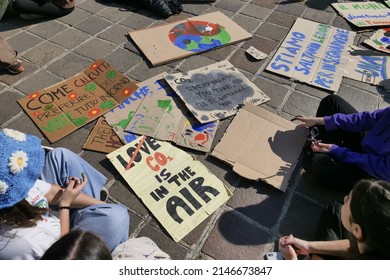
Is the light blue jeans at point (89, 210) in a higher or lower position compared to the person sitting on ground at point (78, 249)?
lower

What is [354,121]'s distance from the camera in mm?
1970

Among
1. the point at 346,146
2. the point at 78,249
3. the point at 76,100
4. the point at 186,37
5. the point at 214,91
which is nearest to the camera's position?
the point at 78,249

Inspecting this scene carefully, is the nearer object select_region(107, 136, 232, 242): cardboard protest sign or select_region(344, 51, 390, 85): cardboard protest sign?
select_region(107, 136, 232, 242): cardboard protest sign

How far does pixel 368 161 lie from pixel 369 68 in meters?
1.39

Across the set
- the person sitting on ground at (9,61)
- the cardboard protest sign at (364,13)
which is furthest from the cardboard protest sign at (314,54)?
the person sitting on ground at (9,61)

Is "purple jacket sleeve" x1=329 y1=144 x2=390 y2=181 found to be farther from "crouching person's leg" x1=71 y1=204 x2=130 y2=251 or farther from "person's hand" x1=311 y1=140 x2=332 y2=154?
"crouching person's leg" x1=71 y1=204 x2=130 y2=251

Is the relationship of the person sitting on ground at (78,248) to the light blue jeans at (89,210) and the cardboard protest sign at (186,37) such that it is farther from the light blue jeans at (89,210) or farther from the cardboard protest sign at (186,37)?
the cardboard protest sign at (186,37)

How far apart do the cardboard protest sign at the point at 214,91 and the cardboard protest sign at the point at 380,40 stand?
→ 1.34 m

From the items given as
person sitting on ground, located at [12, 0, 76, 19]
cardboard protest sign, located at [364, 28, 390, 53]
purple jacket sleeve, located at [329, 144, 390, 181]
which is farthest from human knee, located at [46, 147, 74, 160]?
cardboard protest sign, located at [364, 28, 390, 53]

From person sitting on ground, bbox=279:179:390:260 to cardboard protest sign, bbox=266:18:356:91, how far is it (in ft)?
4.87

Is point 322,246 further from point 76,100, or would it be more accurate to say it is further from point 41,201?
point 76,100

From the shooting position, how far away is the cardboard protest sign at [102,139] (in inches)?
84.4

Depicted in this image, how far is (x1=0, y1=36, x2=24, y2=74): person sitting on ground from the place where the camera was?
2568mm

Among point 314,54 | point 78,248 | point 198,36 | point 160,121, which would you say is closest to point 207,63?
point 198,36
